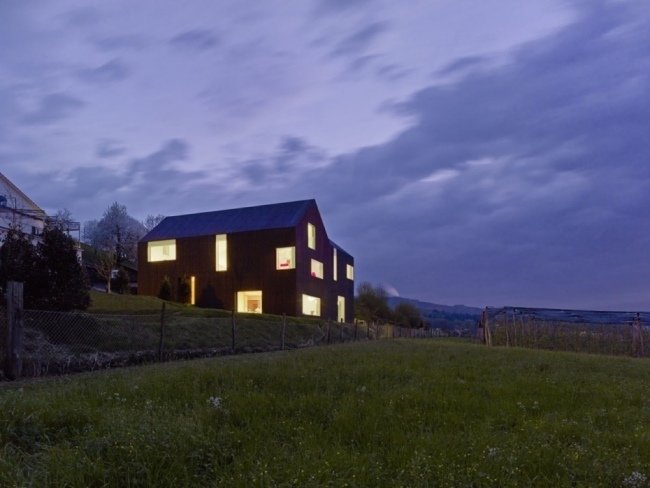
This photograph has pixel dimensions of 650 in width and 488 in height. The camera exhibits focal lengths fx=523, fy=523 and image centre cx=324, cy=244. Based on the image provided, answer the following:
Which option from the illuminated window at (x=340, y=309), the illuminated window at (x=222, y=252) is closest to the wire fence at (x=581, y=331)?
the illuminated window at (x=222, y=252)

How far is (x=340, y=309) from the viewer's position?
43.9 meters

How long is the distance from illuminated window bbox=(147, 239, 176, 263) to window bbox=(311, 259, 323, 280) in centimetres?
971

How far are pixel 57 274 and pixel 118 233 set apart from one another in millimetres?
48041

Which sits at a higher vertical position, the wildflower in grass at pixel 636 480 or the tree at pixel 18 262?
the tree at pixel 18 262

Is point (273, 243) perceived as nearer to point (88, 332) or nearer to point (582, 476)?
point (88, 332)

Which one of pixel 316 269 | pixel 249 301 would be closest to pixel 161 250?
pixel 249 301

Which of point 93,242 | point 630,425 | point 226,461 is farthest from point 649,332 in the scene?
point 93,242

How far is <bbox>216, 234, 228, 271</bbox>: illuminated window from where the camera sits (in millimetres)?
35031

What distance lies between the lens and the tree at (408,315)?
67031mm

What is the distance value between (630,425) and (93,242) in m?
64.5

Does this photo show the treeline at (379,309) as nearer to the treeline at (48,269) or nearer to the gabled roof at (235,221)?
the gabled roof at (235,221)

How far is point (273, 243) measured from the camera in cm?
3375

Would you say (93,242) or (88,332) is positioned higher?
(93,242)

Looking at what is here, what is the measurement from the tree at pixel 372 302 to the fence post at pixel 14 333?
1963 inches
